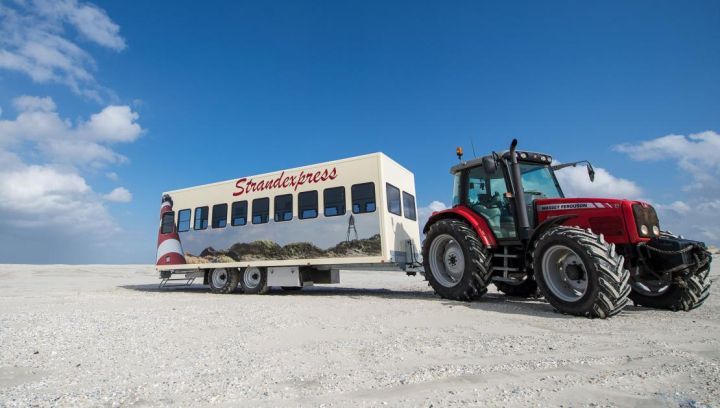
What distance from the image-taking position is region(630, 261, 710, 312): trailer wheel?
259 inches

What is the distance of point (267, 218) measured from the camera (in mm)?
11750

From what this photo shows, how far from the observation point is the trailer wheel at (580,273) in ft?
18.9

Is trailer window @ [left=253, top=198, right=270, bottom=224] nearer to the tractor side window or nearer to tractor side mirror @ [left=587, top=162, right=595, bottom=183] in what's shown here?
the tractor side window

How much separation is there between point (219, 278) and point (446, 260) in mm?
7861

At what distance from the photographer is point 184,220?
13.7 m

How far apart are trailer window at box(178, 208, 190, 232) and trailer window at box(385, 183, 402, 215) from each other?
7504 mm

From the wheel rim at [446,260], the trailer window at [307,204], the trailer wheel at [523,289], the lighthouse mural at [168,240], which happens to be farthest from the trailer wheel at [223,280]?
the trailer wheel at [523,289]

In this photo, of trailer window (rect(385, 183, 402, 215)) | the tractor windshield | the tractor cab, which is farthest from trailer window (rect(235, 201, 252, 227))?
the tractor windshield

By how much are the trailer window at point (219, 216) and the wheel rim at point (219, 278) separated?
60.0 inches

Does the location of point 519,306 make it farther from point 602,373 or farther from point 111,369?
point 111,369

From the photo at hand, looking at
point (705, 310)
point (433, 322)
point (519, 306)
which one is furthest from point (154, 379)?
point (705, 310)

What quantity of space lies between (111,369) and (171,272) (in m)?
11.2

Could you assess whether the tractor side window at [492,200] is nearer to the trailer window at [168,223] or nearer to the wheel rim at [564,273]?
the wheel rim at [564,273]

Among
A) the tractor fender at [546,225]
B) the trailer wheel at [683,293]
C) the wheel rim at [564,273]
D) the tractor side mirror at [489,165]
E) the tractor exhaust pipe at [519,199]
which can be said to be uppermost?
the tractor side mirror at [489,165]
